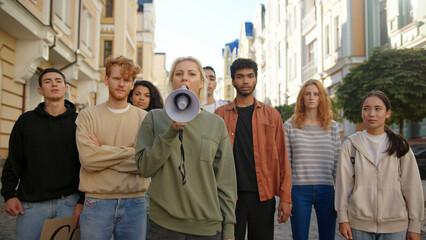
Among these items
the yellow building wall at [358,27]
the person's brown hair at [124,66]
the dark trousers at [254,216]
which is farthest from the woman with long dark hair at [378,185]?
the yellow building wall at [358,27]

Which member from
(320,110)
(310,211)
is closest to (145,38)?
(320,110)

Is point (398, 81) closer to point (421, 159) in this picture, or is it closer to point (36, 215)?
point (421, 159)

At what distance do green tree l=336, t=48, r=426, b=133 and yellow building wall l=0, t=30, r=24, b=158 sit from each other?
10.7 m

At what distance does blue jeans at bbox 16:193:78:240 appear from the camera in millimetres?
3021

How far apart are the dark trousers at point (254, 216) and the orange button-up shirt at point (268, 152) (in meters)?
0.09

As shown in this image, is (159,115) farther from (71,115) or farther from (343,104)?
(343,104)

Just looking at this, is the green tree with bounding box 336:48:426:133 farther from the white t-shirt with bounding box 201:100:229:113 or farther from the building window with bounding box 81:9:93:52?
the building window with bounding box 81:9:93:52

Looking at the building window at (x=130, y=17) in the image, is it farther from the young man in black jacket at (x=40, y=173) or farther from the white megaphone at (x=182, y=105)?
the white megaphone at (x=182, y=105)

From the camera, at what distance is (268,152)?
3.59 metres

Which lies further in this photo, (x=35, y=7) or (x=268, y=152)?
(x=35, y=7)

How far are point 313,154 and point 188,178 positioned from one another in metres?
2.01

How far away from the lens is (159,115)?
2553 millimetres

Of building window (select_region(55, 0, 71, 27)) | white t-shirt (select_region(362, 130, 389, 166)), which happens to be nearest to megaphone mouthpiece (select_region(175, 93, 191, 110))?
white t-shirt (select_region(362, 130, 389, 166))

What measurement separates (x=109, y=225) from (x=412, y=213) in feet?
8.35
